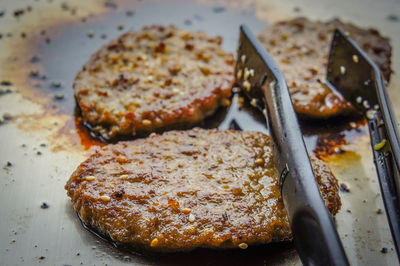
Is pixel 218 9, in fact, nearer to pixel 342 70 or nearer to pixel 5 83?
pixel 342 70

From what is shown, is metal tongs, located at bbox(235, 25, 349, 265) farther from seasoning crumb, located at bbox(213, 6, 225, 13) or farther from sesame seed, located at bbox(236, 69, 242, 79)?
seasoning crumb, located at bbox(213, 6, 225, 13)

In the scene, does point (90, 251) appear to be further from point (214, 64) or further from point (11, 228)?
point (214, 64)

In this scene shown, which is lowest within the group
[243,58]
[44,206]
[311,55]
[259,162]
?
[44,206]

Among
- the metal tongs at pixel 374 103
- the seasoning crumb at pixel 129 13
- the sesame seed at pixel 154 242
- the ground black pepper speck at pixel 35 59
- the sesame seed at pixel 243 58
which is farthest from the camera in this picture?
the seasoning crumb at pixel 129 13

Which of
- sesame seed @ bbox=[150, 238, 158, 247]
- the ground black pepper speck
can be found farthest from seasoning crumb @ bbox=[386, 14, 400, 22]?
sesame seed @ bbox=[150, 238, 158, 247]

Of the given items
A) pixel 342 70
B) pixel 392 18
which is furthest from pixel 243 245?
pixel 392 18

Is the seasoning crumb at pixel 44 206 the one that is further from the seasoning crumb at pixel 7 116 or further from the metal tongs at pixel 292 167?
the metal tongs at pixel 292 167

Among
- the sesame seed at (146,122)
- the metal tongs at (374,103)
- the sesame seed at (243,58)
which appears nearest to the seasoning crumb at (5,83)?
the sesame seed at (146,122)
